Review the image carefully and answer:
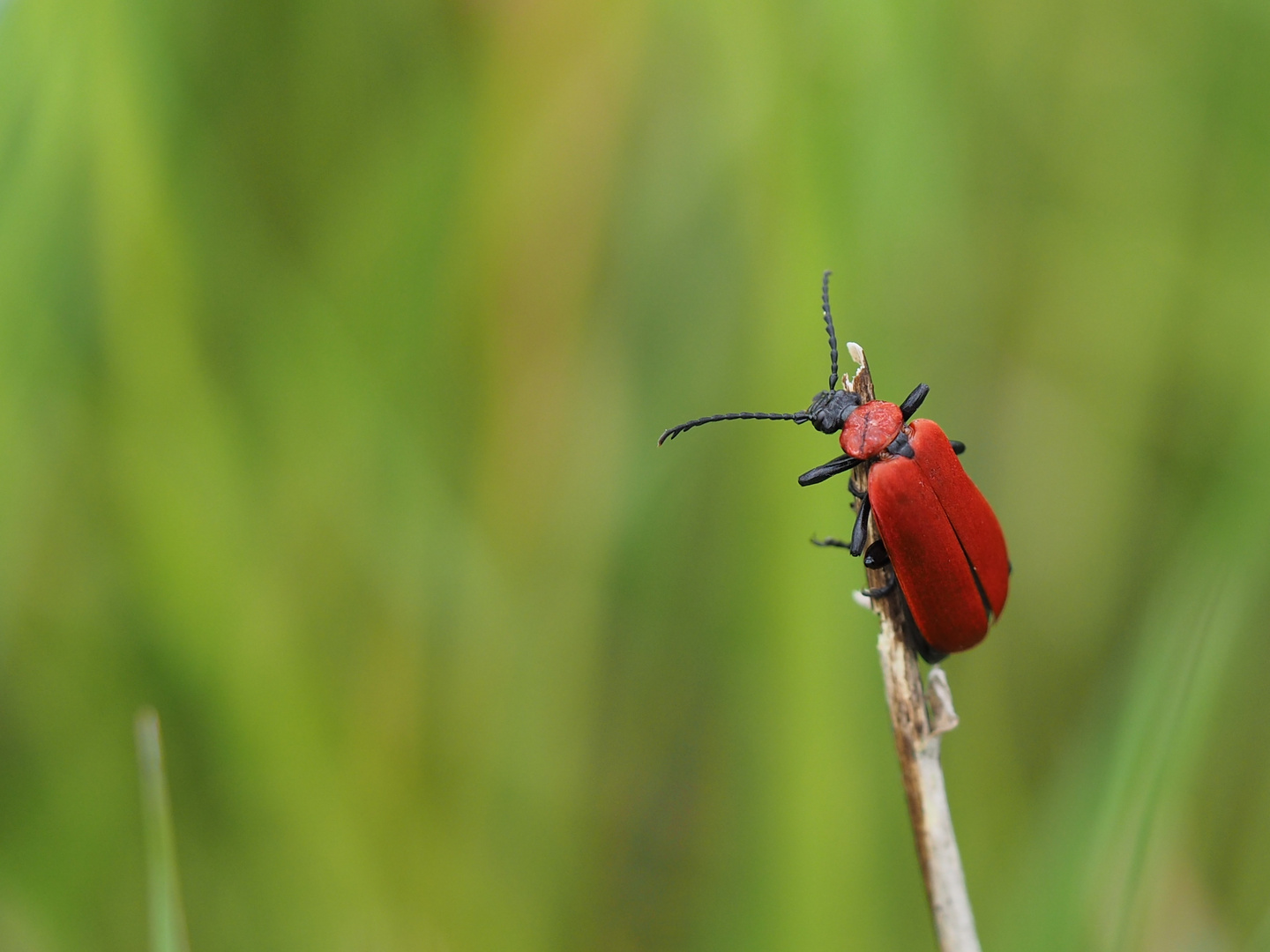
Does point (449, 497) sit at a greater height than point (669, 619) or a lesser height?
greater

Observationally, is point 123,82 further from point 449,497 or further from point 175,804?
point 175,804

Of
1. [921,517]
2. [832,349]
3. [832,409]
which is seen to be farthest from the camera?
[832,349]

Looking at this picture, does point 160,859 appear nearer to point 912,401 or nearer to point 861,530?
point 861,530

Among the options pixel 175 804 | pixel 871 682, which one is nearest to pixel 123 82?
pixel 175 804

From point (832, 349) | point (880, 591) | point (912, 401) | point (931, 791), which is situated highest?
point (832, 349)

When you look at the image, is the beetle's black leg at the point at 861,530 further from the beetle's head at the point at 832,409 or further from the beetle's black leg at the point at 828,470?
A: the beetle's head at the point at 832,409

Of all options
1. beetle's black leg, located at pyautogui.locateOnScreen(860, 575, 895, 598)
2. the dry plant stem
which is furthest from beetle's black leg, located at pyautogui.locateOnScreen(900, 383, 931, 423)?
the dry plant stem

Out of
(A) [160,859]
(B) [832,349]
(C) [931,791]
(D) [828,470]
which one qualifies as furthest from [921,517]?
(A) [160,859]
